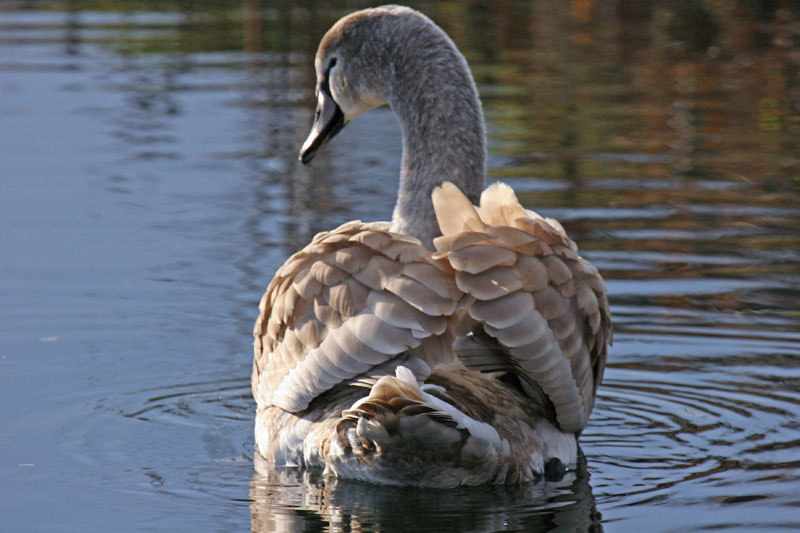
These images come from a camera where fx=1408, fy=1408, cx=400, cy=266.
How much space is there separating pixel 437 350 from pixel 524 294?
39 centimetres

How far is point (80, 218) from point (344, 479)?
17.8 ft

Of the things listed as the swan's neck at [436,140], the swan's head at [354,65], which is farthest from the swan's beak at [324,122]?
the swan's neck at [436,140]

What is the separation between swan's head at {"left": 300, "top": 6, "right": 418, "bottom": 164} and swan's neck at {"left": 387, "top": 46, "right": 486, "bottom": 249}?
0.25 m

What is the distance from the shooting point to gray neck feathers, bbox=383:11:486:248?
6.32 m

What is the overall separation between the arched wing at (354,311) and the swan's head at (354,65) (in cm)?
128

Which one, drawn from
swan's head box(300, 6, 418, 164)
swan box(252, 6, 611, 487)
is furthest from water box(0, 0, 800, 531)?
swan's head box(300, 6, 418, 164)

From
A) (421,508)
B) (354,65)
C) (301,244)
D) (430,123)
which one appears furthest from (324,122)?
(421,508)

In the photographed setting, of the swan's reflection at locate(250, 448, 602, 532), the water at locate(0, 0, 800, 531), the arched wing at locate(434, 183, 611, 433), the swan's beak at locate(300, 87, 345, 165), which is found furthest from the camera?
the swan's beak at locate(300, 87, 345, 165)

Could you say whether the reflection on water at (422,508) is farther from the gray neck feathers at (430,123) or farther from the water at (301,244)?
the gray neck feathers at (430,123)

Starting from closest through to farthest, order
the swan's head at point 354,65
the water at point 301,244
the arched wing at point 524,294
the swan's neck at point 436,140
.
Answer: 1. the arched wing at point 524,294
2. the water at point 301,244
3. the swan's neck at point 436,140
4. the swan's head at point 354,65

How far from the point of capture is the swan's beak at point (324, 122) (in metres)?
7.32

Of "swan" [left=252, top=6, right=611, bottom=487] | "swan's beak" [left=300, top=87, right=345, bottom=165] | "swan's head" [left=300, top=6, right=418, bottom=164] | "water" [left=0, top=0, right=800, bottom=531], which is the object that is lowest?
"water" [left=0, top=0, right=800, bottom=531]

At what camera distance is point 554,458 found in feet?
18.6

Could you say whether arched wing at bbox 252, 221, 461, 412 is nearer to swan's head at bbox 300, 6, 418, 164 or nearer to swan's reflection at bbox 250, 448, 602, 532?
swan's reflection at bbox 250, 448, 602, 532
